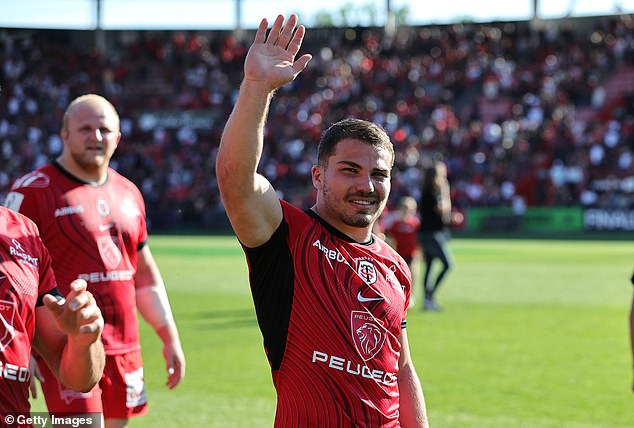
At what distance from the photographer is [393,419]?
12.0ft

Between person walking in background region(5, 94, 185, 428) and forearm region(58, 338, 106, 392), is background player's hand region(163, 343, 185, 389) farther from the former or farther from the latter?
forearm region(58, 338, 106, 392)

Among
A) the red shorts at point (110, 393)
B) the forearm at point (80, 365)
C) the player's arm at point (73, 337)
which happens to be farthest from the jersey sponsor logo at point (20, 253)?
the red shorts at point (110, 393)

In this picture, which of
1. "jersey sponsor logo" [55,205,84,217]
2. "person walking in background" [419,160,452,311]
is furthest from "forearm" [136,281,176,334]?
"person walking in background" [419,160,452,311]

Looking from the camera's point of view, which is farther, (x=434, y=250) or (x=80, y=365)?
(x=434, y=250)

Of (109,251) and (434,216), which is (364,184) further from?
(434,216)

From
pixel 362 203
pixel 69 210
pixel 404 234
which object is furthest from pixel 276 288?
pixel 404 234

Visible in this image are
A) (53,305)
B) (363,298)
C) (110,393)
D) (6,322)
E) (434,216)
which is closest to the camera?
(53,305)

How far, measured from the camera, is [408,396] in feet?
12.9

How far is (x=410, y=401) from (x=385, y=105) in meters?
37.1

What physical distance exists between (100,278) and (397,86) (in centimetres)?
3715

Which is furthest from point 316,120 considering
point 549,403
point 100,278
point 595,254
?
point 100,278

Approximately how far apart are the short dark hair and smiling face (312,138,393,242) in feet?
0.06

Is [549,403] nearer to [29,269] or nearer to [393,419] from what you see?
[393,419]

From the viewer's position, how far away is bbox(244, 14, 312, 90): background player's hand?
335 cm
